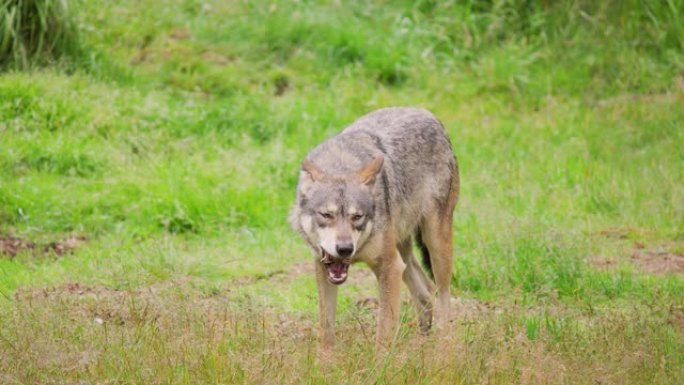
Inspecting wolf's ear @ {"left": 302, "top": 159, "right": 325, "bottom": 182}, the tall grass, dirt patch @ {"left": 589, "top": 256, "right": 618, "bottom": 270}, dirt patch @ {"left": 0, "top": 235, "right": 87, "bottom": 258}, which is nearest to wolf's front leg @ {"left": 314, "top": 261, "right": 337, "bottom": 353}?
wolf's ear @ {"left": 302, "top": 159, "right": 325, "bottom": 182}

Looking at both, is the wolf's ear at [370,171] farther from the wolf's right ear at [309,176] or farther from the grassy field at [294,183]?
the grassy field at [294,183]

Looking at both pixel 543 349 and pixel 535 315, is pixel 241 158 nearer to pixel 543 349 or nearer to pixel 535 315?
pixel 535 315

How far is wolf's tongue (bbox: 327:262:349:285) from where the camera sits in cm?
675

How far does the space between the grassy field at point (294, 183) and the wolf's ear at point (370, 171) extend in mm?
876

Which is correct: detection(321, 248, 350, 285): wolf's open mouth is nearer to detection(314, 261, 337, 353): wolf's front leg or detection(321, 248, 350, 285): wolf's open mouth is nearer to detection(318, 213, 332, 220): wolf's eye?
detection(318, 213, 332, 220): wolf's eye

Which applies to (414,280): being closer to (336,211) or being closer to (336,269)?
(336,269)

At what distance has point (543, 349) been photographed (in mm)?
6293

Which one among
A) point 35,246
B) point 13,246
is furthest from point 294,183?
point 13,246

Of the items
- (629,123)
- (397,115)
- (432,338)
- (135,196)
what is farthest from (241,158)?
(432,338)

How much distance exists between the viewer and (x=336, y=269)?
6816mm

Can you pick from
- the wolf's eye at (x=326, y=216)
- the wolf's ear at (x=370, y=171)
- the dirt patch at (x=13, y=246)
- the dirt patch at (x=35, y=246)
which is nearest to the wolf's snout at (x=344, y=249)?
the wolf's eye at (x=326, y=216)

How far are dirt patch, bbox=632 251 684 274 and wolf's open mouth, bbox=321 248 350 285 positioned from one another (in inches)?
136

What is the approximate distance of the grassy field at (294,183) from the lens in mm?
6137

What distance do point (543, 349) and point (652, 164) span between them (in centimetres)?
588
